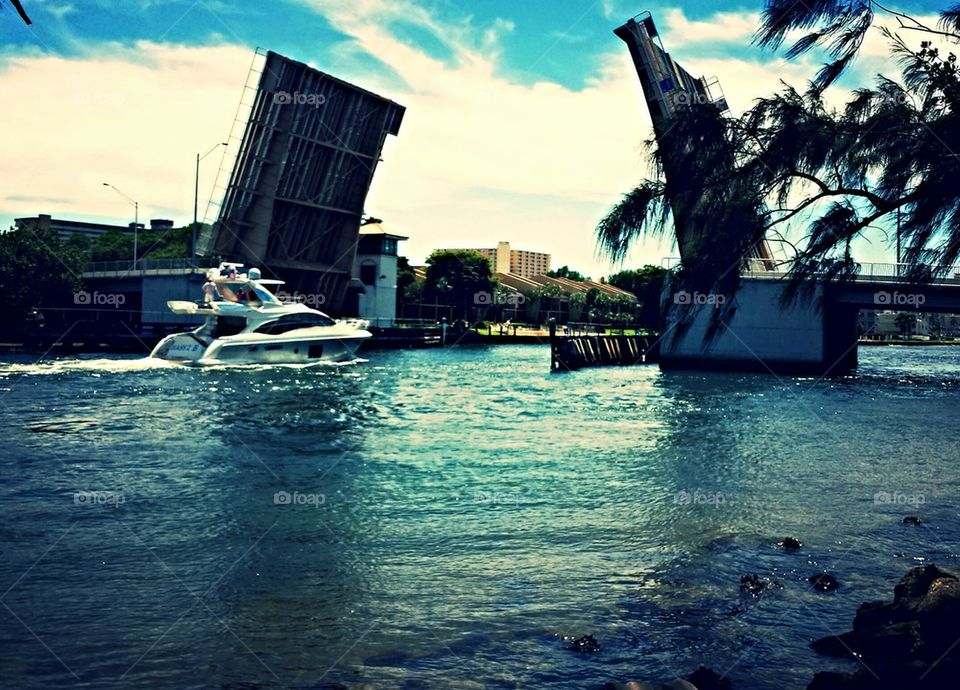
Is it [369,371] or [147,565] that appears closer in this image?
[147,565]

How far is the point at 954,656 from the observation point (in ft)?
19.0

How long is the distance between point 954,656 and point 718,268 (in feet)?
10.3

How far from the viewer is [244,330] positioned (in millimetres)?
42656

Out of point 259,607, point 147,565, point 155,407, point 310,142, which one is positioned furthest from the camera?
point 310,142

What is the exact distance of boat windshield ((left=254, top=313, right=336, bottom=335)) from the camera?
43322 millimetres

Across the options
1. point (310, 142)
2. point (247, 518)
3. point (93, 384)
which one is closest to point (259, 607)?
point (247, 518)

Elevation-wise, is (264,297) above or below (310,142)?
below

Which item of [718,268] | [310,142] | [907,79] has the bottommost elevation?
[718,268]

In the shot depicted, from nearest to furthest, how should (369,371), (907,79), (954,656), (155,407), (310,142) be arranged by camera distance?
(907,79) < (954,656) < (155,407) < (369,371) < (310,142)

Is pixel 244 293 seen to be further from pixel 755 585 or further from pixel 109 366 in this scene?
pixel 755 585

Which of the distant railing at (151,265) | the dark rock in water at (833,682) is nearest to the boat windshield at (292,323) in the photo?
the distant railing at (151,265)

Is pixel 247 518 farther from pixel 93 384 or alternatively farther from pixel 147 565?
pixel 93 384

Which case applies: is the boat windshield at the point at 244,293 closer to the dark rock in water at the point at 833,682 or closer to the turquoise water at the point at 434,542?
the turquoise water at the point at 434,542

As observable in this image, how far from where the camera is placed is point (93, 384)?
3095 centimetres
